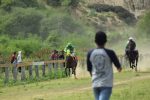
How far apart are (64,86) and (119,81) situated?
2736 millimetres

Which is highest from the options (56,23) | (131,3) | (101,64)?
(131,3)

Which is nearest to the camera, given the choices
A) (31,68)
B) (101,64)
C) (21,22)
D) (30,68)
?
(101,64)

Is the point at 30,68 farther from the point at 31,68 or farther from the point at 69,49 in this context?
the point at 69,49

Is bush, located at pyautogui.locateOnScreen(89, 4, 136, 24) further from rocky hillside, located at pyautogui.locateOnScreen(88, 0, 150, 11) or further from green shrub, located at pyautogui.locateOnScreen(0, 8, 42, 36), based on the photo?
green shrub, located at pyautogui.locateOnScreen(0, 8, 42, 36)

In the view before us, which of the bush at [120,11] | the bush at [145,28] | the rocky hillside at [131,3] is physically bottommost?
the bush at [145,28]

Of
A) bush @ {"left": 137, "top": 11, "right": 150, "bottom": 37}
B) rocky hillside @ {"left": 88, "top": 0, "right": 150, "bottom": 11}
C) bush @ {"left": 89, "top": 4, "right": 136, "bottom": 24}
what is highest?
rocky hillside @ {"left": 88, "top": 0, "right": 150, "bottom": 11}

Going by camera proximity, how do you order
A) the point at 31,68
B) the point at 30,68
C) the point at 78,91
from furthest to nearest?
1. the point at 30,68
2. the point at 31,68
3. the point at 78,91

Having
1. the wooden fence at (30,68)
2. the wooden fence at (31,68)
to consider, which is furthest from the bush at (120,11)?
the wooden fence at (30,68)

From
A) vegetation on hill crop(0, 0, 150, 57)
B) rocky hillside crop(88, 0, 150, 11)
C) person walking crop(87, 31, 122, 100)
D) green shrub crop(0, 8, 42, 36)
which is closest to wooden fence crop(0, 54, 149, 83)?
vegetation on hill crop(0, 0, 150, 57)

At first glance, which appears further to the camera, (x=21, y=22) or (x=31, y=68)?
(x=21, y=22)

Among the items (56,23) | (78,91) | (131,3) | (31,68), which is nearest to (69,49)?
(31,68)

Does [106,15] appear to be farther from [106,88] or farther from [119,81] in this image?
[106,88]

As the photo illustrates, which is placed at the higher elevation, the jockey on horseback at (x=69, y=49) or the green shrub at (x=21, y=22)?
the green shrub at (x=21, y=22)

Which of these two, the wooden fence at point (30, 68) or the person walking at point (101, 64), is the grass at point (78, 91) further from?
the person walking at point (101, 64)
